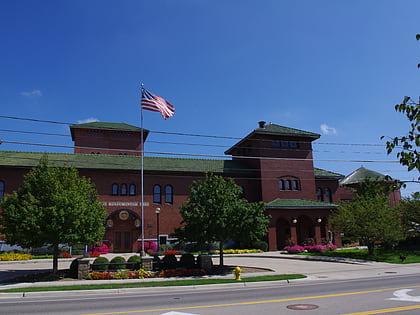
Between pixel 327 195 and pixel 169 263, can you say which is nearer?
pixel 169 263

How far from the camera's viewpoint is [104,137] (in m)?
52.7

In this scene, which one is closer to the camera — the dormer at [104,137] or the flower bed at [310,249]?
the flower bed at [310,249]

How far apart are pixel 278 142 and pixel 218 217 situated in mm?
23909

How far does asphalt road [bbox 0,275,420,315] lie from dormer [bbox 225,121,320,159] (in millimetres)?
26495

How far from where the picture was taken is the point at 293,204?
38219 mm

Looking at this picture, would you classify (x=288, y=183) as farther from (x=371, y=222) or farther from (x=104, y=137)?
(x=104, y=137)

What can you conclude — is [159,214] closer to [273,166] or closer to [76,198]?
[273,166]

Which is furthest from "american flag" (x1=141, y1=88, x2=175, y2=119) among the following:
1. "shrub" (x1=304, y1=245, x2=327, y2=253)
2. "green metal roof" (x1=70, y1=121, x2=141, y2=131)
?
"green metal roof" (x1=70, y1=121, x2=141, y2=131)

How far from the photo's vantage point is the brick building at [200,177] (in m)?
36.4

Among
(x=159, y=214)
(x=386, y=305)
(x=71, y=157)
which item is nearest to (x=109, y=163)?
(x=71, y=157)

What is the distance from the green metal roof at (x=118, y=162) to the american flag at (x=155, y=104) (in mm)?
12145

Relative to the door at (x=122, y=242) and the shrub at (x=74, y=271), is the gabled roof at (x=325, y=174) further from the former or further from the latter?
the shrub at (x=74, y=271)

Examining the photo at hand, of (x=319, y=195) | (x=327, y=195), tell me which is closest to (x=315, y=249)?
(x=319, y=195)

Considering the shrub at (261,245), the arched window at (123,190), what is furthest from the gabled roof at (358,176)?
the arched window at (123,190)
